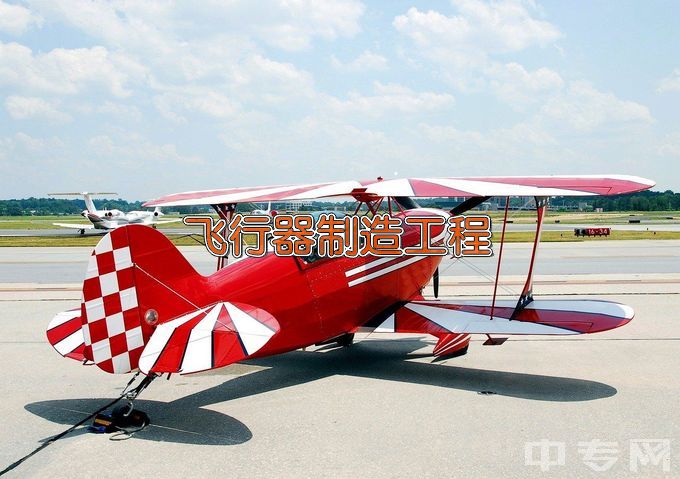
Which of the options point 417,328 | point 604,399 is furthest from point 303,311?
point 604,399

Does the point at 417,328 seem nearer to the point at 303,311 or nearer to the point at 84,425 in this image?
the point at 303,311

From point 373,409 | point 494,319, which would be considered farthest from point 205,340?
point 494,319

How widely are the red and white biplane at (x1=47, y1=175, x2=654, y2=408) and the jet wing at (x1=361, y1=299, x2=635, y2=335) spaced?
0.04 feet

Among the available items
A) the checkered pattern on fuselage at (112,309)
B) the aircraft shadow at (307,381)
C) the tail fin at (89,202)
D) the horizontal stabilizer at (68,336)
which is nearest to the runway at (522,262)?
the aircraft shadow at (307,381)

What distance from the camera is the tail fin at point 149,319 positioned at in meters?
5.05

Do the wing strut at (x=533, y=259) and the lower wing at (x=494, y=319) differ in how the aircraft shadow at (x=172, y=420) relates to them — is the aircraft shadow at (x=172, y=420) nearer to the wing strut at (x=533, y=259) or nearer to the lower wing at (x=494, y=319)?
the lower wing at (x=494, y=319)

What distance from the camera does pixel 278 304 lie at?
21.4 feet

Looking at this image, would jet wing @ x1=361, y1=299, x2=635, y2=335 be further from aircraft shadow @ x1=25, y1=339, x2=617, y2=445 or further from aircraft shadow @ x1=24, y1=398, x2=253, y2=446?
aircraft shadow @ x1=24, y1=398, x2=253, y2=446

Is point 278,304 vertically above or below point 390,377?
above

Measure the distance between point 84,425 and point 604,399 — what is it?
4978mm

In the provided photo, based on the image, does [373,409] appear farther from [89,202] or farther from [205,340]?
[89,202]

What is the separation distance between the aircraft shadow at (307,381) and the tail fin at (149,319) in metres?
0.77

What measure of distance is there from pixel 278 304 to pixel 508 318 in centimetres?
290

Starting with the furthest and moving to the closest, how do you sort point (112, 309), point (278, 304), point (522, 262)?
point (522, 262) → point (278, 304) → point (112, 309)
